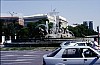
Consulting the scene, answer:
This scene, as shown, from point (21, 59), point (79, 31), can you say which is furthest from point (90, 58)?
point (79, 31)

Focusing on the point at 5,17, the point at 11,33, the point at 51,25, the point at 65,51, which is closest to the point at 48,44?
the point at 65,51

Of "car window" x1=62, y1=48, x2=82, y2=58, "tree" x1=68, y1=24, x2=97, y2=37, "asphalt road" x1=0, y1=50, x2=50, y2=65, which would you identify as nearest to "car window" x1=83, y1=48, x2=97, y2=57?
"car window" x1=62, y1=48, x2=82, y2=58

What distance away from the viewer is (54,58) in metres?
12.2

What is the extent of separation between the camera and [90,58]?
477 inches

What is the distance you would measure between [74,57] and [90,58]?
27.0 inches

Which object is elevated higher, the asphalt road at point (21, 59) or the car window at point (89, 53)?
the car window at point (89, 53)

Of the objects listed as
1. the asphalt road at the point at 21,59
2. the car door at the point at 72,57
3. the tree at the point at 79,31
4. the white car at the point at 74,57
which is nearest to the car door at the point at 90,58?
the white car at the point at 74,57

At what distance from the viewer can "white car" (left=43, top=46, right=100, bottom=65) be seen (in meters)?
12.1

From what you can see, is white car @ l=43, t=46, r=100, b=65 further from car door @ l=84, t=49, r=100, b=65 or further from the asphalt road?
the asphalt road

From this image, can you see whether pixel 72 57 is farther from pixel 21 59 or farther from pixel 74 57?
pixel 21 59

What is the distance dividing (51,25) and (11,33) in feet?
77.8

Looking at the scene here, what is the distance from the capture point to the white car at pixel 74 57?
475 inches

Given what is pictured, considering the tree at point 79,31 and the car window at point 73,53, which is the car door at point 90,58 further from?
the tree at point 79,31

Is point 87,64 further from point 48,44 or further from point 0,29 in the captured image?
point 0,29
